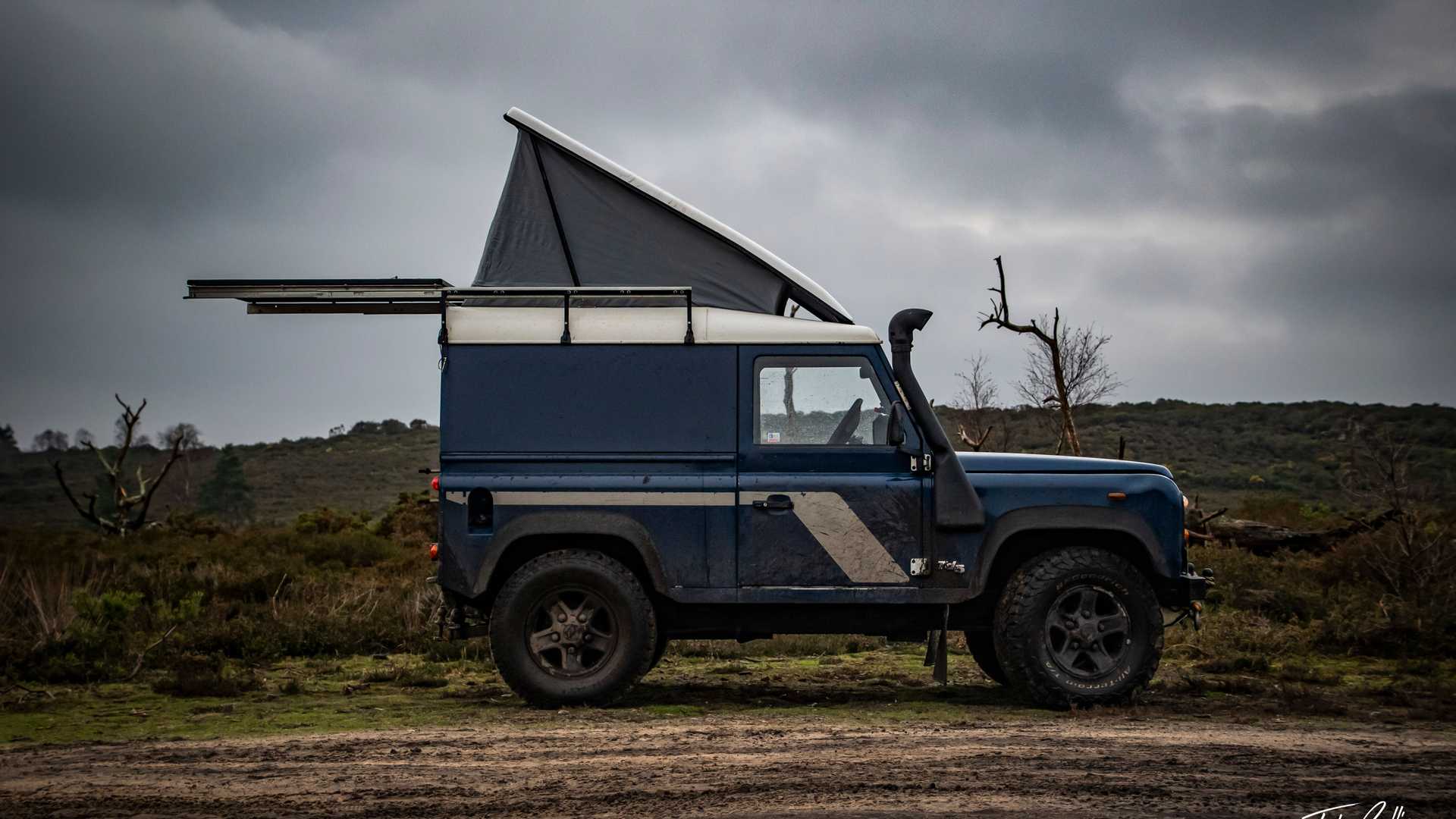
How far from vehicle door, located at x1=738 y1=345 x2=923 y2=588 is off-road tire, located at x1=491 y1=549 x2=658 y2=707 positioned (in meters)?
0.76

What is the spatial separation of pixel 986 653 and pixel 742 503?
9.22 feet

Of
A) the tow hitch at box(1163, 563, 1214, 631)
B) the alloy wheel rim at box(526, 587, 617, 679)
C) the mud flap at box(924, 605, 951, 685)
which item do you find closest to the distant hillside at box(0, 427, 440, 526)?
the alloy wheel rim at box(526, 587, 617, 679)

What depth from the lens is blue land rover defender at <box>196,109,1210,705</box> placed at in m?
7.91

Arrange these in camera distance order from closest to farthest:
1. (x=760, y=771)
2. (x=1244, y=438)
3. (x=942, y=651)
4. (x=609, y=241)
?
1. (x=760, y=771)
2. (x=942, y=651)
3. (x=609, y=241)
4. (x=1244, y=438)

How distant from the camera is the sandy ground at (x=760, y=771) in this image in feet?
17.1

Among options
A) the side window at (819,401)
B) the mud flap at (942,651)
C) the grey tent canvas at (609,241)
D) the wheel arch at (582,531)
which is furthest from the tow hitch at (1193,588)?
the wheel arch at (582,531)

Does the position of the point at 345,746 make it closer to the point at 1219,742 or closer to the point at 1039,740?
the point at 1039,740

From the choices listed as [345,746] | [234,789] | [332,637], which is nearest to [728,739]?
[345,746]

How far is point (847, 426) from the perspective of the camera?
805cm

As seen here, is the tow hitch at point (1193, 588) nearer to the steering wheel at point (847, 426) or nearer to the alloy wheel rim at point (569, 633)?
the steering wheel at point (847, 426)

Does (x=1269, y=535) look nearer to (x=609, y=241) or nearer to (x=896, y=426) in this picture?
(x=896, y=426)

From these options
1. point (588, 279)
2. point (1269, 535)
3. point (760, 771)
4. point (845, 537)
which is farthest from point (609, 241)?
point (1269, 535)

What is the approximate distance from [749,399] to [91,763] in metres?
4.38

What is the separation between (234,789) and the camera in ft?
18.6
